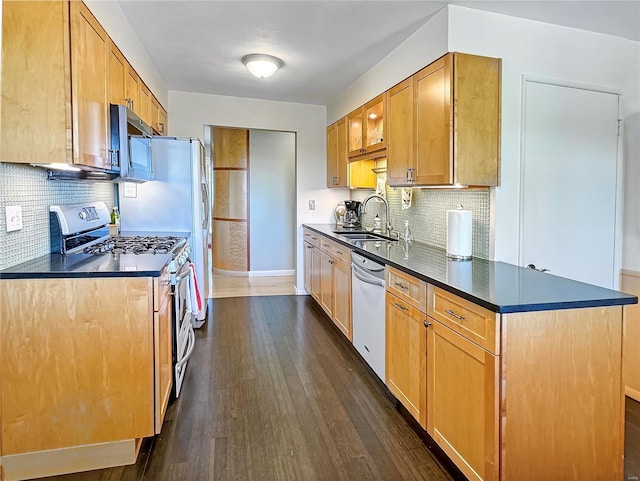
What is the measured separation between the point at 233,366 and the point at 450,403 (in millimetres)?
1765

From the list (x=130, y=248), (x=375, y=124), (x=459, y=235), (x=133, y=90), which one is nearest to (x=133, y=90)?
(x=133, y=90)

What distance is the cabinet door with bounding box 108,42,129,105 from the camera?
7.86 ft

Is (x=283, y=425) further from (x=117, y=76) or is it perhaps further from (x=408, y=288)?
(x=117, y=76)

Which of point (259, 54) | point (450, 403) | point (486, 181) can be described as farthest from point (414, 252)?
point (259, 54)

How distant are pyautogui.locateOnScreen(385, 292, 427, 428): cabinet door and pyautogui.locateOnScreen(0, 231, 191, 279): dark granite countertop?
1.30 metres

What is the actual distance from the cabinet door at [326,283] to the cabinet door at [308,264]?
566 millimetres

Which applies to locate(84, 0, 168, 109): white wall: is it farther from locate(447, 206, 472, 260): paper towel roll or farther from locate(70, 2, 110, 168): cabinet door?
locate(447, 206, 472, 260): paper towel roll

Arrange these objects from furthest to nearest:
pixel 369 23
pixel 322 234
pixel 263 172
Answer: pixel 263 172
pixel 322 234
pixel 369 23

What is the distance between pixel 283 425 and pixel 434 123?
2047 millimetres

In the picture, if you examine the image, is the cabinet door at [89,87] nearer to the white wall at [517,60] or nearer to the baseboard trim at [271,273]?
the white wall at [517,60]

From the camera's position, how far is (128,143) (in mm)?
2541

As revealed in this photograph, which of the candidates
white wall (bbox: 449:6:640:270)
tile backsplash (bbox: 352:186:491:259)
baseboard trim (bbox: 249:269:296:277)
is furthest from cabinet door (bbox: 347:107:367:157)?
baseboard trim (bbox: 249:269:296:277)

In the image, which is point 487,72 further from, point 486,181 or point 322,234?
point 322,234

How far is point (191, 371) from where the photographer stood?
293 cm
